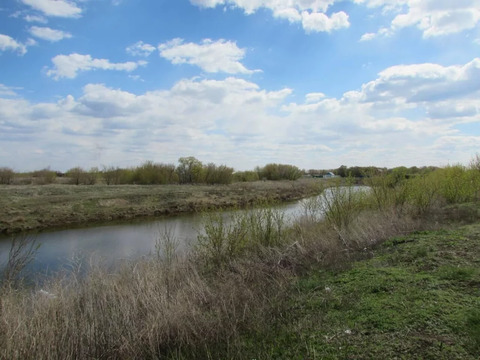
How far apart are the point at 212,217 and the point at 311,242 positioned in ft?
10.9

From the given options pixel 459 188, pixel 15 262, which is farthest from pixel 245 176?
pixel 15 262

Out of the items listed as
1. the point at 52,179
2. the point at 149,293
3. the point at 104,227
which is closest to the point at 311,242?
the point at 149,293

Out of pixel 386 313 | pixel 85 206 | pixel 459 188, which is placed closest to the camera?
pixel 386 313

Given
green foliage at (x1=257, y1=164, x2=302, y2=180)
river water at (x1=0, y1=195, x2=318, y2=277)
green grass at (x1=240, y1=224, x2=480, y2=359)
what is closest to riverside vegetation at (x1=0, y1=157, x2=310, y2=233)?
river water at (x1=0, y1=195, x2=318, y2=277)

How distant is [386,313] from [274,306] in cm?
179

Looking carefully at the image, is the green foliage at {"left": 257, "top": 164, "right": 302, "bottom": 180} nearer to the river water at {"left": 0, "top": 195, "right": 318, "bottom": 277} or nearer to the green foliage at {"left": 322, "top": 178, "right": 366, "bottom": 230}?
the river water at {"left": 0, "top": 195, "right": 318, "bottom": 277}

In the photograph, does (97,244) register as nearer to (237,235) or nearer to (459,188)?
(237,235)

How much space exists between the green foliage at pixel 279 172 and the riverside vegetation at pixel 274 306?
5857cm

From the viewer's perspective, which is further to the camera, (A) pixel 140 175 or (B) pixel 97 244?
(A) pixel 140 175

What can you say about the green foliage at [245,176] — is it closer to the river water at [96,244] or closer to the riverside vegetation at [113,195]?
the riverside vegetation at [113,195]

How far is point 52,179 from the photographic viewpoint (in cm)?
4350

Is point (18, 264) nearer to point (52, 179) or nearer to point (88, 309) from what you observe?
point (88, 309)

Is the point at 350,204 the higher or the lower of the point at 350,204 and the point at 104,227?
the higher

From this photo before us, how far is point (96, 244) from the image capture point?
49.0 ft
